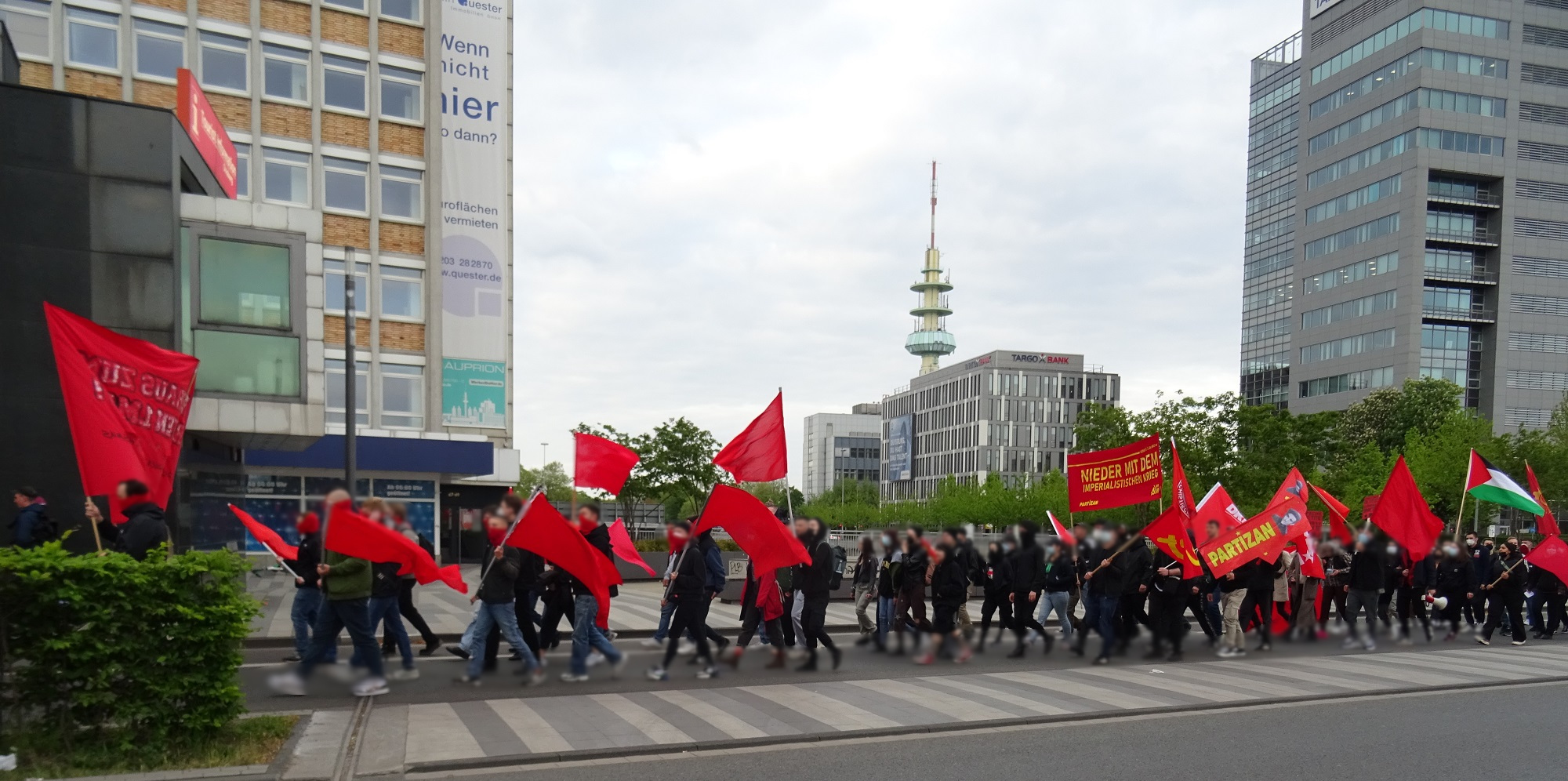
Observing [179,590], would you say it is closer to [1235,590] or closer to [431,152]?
[1235,590]


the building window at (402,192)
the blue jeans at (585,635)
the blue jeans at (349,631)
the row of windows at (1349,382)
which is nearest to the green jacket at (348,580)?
the blue jeans at (349,631)

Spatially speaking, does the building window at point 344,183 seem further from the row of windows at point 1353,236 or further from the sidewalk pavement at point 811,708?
the row of windows at point 1353,236

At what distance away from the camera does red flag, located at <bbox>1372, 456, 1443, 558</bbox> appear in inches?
685

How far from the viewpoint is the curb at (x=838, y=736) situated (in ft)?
25.8

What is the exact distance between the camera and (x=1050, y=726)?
9.74 meters

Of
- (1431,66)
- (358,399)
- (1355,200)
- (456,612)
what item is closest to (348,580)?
(456,612)

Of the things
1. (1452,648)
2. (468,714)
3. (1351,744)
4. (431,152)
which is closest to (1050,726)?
Result: (1351,744)

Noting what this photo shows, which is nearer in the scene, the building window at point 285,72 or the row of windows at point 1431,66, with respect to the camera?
the building window at point 285,72

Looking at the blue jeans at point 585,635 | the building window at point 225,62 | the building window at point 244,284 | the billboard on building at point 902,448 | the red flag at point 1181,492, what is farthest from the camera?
the billboard on building at point 902,448

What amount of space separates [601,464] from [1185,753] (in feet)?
27.8

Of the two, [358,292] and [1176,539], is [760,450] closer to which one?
[1176,539]

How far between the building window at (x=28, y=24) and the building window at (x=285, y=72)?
5.95 meters

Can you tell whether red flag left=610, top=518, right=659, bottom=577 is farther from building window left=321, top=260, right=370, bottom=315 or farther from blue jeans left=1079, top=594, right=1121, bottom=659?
building window left=321, top=260, right=370, bottom=315

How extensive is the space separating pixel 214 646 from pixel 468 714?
8.03 ft
